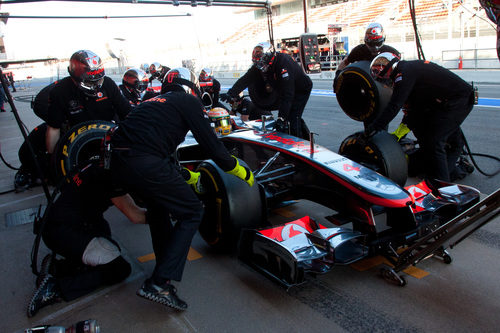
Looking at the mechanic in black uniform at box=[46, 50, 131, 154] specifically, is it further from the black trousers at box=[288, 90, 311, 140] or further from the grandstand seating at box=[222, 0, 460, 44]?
the grandstand seating at box=[222, 0, 460, 44]

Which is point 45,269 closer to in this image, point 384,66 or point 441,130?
point 384,66

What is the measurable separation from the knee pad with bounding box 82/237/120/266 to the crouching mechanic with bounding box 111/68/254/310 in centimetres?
55

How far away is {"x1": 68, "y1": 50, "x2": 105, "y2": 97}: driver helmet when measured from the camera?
14.4 feet

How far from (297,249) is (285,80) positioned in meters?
3.55

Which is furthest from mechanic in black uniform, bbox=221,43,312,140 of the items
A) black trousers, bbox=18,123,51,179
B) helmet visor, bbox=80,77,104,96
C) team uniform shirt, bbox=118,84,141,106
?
black trousers, bbox=18,123,51,179

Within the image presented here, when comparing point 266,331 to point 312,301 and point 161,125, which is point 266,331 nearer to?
point 312,301

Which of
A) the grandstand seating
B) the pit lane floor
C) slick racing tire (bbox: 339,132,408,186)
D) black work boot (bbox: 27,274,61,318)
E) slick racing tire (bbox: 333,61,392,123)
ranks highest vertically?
the grandstand seating

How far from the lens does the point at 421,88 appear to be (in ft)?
14.5

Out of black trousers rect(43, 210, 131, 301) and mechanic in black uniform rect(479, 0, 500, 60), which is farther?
black trousers rect(43, 210, 131, 301)

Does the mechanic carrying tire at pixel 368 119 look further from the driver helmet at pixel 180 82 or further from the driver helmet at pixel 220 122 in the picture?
the driver helmet at pixel 180 82

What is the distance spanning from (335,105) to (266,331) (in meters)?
11.4

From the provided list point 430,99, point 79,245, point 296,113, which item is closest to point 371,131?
point 430,99

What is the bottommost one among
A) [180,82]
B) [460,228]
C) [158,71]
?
[460,228]

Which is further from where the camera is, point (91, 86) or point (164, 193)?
point (91, 86)
